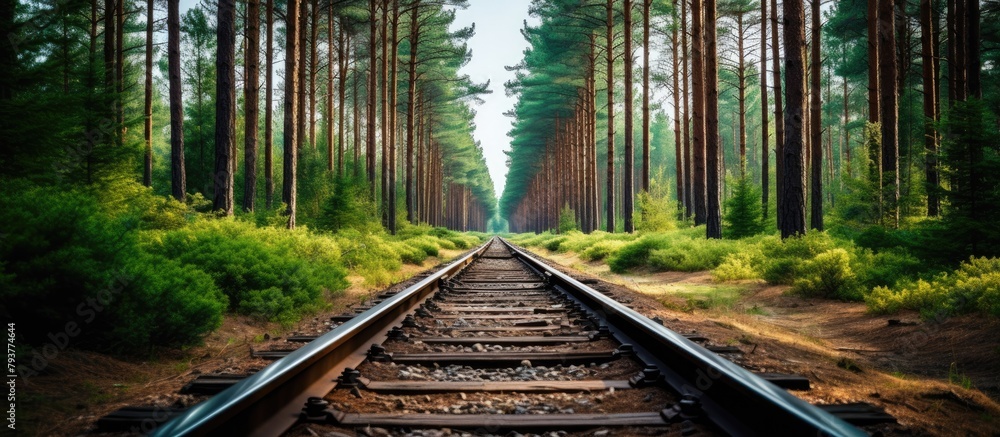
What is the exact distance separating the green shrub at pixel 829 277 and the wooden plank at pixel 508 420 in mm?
6761

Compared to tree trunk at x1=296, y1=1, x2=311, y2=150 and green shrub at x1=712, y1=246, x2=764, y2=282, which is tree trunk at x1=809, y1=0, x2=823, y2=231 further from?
tree trunk at x1=296, y1=1, x2=311, y2=150

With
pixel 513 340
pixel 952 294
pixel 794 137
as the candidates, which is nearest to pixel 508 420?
pixel 513 340

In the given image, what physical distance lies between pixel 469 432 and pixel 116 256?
343 cm

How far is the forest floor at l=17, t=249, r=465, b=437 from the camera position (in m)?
2.50

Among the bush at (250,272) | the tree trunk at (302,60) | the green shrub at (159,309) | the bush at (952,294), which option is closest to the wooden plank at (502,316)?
the bush at (250,272)

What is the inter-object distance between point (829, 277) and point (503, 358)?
6.44m

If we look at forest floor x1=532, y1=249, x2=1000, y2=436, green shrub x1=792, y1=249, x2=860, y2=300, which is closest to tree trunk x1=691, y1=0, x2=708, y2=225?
forest floor x1=532, y1=249, x2=1000, y2=436

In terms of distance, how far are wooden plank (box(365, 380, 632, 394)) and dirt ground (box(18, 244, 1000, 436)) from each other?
0.94m

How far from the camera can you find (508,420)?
247 centimetres

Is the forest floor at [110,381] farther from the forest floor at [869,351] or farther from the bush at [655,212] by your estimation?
the bush at [655,212]

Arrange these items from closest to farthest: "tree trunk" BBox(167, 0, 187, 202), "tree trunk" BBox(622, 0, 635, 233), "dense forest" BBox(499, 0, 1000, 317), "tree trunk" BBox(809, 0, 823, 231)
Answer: "dense forest" BBox(499, 0, 1000, 317) < "tree trunk" BBox(809, 0, 823, 231) < "tree trunk" BBox(167, 0, 187, 202) < "tree trunk" BBox(622, 0, 635, 233)

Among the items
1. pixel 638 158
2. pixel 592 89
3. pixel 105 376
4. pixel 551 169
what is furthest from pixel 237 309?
pixel 638 158

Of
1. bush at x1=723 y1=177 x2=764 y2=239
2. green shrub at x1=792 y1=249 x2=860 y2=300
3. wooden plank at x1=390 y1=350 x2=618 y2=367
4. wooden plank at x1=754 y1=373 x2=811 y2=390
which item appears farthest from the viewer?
bush at x1=723 y1=177 x2=764 y2=239

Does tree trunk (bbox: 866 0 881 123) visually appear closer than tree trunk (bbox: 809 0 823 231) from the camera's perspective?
No
